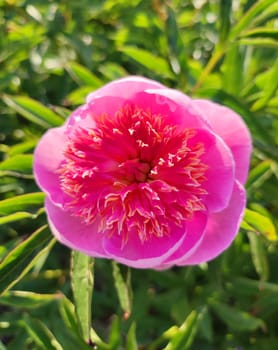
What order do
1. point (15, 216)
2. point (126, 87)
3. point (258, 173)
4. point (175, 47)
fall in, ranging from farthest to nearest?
point (175, 47) → point (258, 173) → point (15, 216) → point (126, 87)

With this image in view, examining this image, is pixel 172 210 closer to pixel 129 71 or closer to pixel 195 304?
pixel 195 304

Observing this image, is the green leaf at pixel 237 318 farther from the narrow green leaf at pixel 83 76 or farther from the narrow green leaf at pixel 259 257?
the narrow green leaf at pixel 83 76

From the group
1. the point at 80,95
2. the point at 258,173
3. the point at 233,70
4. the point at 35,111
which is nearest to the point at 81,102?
the point at 80,95

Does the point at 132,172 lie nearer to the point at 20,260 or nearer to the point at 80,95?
the point at 20,260

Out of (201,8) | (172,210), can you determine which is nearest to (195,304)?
(172,210)

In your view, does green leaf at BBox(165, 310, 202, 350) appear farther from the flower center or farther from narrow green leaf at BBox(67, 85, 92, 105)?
narrow green leaf at BBox(67, 85, 92, 105)

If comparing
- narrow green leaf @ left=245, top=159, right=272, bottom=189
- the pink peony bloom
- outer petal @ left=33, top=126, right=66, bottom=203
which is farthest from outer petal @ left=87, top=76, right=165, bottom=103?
narrow green leaf @ left=245, top=159, right=272, bottom=189

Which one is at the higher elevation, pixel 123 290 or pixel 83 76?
pixel 83 76

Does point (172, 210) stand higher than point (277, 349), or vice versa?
point (172, 210)
